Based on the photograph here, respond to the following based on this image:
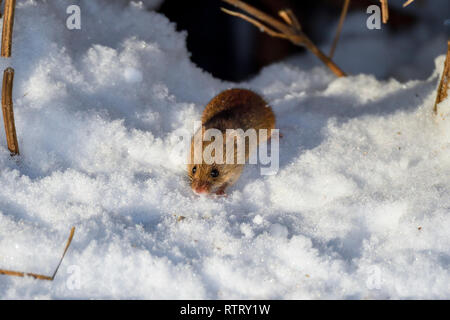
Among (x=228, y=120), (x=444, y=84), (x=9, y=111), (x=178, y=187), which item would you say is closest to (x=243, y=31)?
(x=228, y=120)

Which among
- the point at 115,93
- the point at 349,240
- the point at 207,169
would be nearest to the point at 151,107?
the point at 115,93

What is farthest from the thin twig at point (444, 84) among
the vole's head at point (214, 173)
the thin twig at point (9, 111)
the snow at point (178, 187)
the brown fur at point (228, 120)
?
the thin twig at point (9, 111)

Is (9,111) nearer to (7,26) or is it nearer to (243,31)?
(7,26)

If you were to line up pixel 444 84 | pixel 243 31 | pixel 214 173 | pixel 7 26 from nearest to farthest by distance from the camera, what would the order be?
pixel 7 26
pixel 214 173
pixel 444 84
pixel 243 31

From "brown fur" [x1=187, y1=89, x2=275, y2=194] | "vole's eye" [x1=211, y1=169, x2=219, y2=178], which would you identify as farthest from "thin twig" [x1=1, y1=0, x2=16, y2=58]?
"vole's eye" [x1=211, y1=169, x2=219, y2=178]

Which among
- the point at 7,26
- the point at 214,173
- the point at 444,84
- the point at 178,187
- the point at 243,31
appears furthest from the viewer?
the point at 243,31

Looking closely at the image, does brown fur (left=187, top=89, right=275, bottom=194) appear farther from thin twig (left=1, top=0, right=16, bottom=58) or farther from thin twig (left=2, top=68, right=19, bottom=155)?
thin twig (left=1, top=0, right=16, bottom=58)

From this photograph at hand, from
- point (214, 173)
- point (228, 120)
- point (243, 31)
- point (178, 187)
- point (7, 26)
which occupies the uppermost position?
point (243, 31)
